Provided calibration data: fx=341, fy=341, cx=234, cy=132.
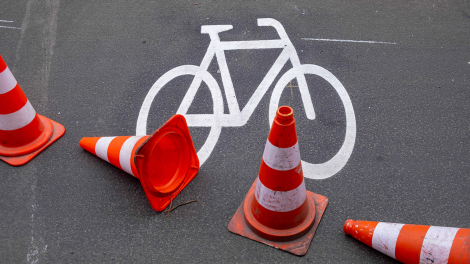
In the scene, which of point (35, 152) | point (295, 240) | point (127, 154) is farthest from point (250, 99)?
point (35, 152)

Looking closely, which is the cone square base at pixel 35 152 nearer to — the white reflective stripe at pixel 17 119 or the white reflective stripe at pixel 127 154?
the white reflective stripe at pixel 17 119

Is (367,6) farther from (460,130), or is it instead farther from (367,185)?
(367,185)

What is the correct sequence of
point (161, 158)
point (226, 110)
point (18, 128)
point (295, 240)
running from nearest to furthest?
point (295, 240)
point (161, 158)
point (18, 128)
point (226, 110)

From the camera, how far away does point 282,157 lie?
2557mm

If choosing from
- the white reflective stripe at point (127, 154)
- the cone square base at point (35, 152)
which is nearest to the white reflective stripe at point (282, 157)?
the white reflective stripe at point (127, 154)

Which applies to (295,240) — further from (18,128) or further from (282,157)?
(18,128)

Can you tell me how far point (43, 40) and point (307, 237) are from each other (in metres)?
4.83

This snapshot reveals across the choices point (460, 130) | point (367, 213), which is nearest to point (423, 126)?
point (460, 130)

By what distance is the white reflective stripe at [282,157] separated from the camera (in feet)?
8.34

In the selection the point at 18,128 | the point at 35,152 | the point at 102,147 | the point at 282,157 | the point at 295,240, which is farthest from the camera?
the point at 35,152

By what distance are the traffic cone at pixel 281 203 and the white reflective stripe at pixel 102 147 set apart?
58.4 inches

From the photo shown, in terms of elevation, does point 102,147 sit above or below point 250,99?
above

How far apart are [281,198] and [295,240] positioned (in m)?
0.46

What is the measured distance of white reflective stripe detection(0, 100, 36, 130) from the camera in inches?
139
